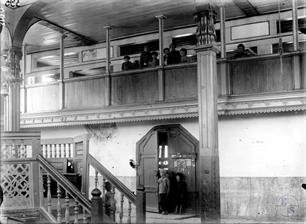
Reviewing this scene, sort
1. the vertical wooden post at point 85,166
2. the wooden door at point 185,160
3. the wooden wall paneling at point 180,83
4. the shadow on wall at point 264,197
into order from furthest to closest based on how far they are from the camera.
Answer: the wooden door at point 185,160 → the wooden wall paneling at point 180,83 → the shadow on wall at point 264,197 → the vertical wooden post at point 85,166

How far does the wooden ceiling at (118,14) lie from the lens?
1599 centimetres

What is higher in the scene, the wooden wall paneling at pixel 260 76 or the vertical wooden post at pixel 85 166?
the wooden wall paneling at pixel 260 76

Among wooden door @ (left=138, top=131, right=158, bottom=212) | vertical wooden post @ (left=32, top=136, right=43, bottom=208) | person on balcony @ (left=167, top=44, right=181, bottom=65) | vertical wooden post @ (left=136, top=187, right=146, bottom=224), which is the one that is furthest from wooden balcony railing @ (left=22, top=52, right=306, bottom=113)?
vertical wooden post @ (left=32, top=136, right=43, bottom=208)

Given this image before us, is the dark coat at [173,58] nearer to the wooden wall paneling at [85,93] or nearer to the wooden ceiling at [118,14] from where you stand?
the wooden ceiling at [118,14]

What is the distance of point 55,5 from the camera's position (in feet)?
52.6

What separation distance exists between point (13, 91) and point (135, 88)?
14.7 ft

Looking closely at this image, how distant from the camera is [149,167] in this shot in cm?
1758

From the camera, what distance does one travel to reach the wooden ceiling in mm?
15992

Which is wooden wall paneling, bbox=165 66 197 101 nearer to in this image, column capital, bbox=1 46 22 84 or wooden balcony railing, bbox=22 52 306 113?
wooden balcony railing, bbox=22 52 306 113

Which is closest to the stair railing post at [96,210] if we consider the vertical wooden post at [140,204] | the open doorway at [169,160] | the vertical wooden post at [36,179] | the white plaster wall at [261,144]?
the vertical wooden post at [140,204]

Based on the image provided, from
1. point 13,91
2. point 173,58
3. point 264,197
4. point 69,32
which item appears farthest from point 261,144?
point 69,32

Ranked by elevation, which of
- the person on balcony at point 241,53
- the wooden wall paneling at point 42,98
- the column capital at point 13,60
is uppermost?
the person on balcony at point 241,53

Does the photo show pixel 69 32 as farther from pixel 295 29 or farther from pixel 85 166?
pixel 85 166

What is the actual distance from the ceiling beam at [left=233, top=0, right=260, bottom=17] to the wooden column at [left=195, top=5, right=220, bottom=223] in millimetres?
6464
